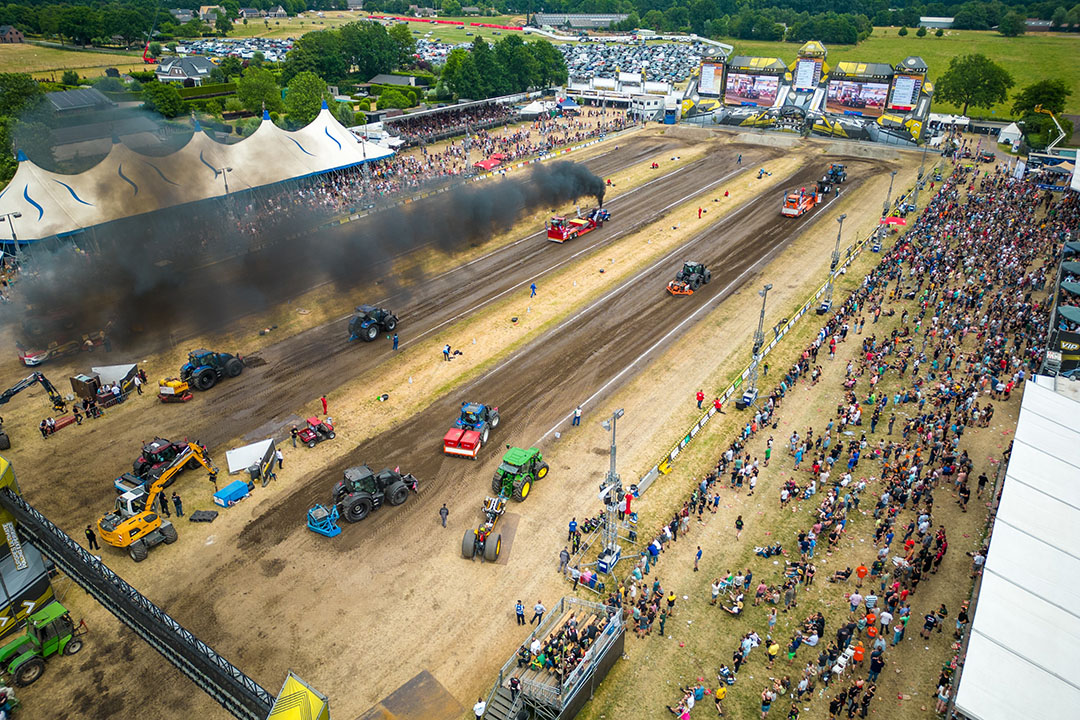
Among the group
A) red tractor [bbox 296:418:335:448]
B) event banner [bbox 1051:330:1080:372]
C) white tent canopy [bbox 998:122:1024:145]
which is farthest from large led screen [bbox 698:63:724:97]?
red tractor [bbox 296:418:335:448]

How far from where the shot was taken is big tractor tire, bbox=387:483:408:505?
90.2ft

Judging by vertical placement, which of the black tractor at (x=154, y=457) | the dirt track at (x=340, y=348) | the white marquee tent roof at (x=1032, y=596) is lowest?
the dirt track at (x=340, y=348)

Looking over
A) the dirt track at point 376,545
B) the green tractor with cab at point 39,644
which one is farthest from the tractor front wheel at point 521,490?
the green tractor with cab at point 39,644

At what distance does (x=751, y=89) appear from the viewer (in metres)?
95.4

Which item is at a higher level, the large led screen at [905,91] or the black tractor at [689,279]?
the large led screen at [905,91]

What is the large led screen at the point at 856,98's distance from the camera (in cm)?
8636

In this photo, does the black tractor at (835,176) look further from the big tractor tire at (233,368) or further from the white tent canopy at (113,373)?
the white tent canopy at (113,373)

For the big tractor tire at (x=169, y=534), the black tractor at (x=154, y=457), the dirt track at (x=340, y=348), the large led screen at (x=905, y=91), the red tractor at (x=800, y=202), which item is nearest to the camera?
the big tractor tire at (x=169, y=534)

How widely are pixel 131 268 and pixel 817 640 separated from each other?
42.0 metres

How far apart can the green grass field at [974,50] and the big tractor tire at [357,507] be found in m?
125

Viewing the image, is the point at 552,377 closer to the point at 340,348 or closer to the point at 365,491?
the point at 340,348

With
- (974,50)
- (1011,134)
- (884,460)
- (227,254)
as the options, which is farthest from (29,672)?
(974,50)

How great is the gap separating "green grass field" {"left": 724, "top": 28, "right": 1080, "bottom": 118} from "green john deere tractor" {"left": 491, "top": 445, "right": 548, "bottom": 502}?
120 meters

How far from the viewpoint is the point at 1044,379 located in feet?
101
